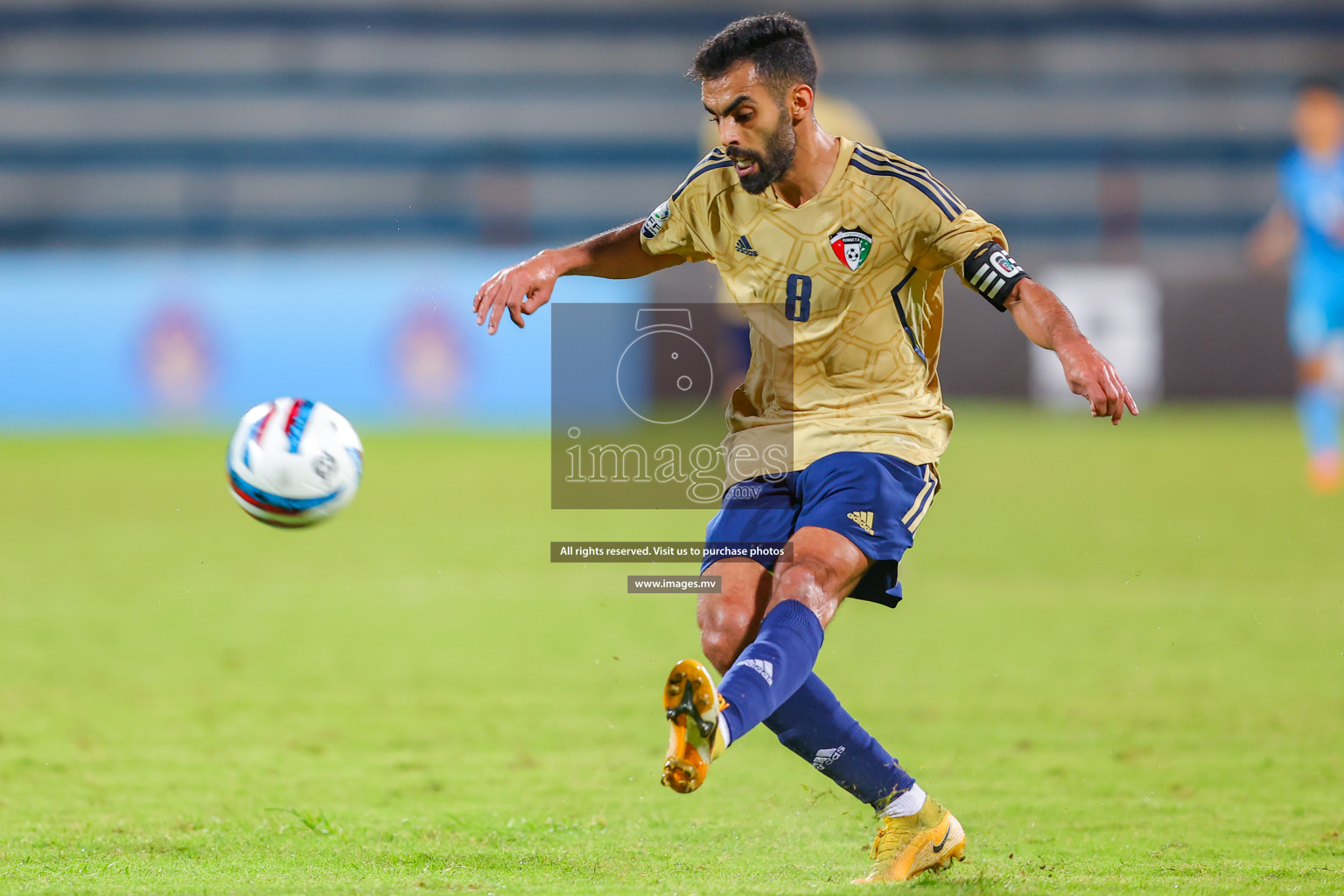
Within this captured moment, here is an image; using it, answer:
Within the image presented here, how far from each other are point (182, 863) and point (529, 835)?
0.86 meters

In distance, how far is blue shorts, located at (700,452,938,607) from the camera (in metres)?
3.53

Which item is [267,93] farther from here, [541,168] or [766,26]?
[766,26]

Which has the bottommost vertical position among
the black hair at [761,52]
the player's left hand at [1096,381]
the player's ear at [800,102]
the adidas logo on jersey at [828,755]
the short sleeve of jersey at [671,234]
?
the adidas logo on jersey at [828,755]

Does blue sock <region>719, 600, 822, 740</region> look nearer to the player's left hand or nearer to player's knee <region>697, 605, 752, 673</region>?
player's knee <region>697, 605, 752, 673</region>

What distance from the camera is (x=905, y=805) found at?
3.68 meters

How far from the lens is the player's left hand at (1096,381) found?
10.4 feet

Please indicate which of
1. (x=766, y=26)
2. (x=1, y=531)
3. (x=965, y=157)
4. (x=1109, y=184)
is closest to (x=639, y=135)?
(x=965, y=157)

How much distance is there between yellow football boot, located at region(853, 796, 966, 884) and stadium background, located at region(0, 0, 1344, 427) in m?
15.5

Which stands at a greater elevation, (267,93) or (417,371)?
(267,93)

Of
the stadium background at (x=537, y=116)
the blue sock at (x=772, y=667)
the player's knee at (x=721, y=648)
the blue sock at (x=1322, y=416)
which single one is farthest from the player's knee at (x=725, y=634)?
the stadium background at (x=537, y=116)

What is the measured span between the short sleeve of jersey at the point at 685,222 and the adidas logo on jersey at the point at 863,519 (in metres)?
0.81

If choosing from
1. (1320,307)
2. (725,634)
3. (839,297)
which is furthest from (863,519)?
(1320,307)

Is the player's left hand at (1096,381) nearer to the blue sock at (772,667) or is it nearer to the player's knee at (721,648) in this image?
the blue sock at (772,667)

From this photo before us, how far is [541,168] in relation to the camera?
21.6m
